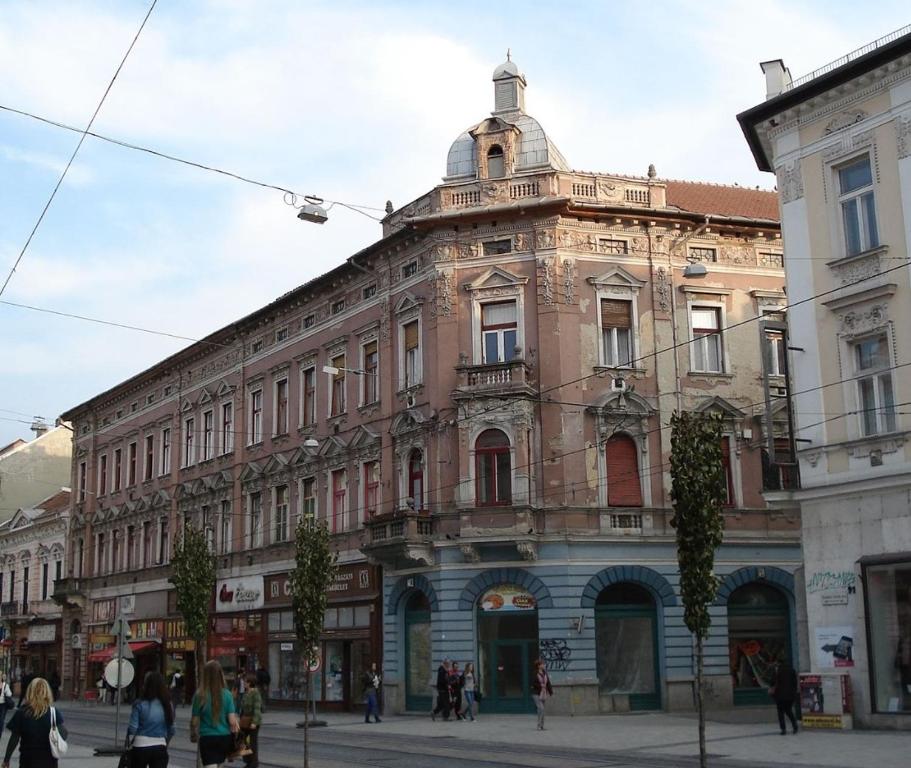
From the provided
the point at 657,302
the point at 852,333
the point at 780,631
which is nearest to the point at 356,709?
the point at 780,631

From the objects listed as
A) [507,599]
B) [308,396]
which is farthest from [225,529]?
[507,599]

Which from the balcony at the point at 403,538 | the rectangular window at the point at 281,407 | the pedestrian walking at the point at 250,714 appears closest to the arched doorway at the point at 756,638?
the balcony at the point at 403,538

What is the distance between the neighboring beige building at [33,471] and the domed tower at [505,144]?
1868 inches

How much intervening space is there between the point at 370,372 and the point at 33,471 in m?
45.9

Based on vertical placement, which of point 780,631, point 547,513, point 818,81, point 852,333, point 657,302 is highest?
point 818,81

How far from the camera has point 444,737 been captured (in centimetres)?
2614

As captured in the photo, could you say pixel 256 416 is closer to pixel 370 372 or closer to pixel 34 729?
pixel 370 372

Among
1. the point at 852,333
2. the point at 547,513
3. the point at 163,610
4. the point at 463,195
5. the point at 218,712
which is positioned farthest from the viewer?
the point at 163,610

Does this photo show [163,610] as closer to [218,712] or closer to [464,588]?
[464,588]

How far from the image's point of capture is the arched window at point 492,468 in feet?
108

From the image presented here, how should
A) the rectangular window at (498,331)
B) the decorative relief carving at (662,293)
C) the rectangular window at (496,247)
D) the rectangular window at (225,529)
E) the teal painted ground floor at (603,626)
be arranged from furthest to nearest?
the rectangular window at (225,529)
the rectangular window at (496,247)
the decorative relief carving at (662,293)
the rectangular window at (498,331)
the teal painted ground floor at (603,626)

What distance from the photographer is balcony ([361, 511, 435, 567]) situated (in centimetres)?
3325

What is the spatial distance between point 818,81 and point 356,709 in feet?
73.5

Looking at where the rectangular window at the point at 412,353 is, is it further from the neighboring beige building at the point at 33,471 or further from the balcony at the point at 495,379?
the neighboring beige building at the point at 33,471
